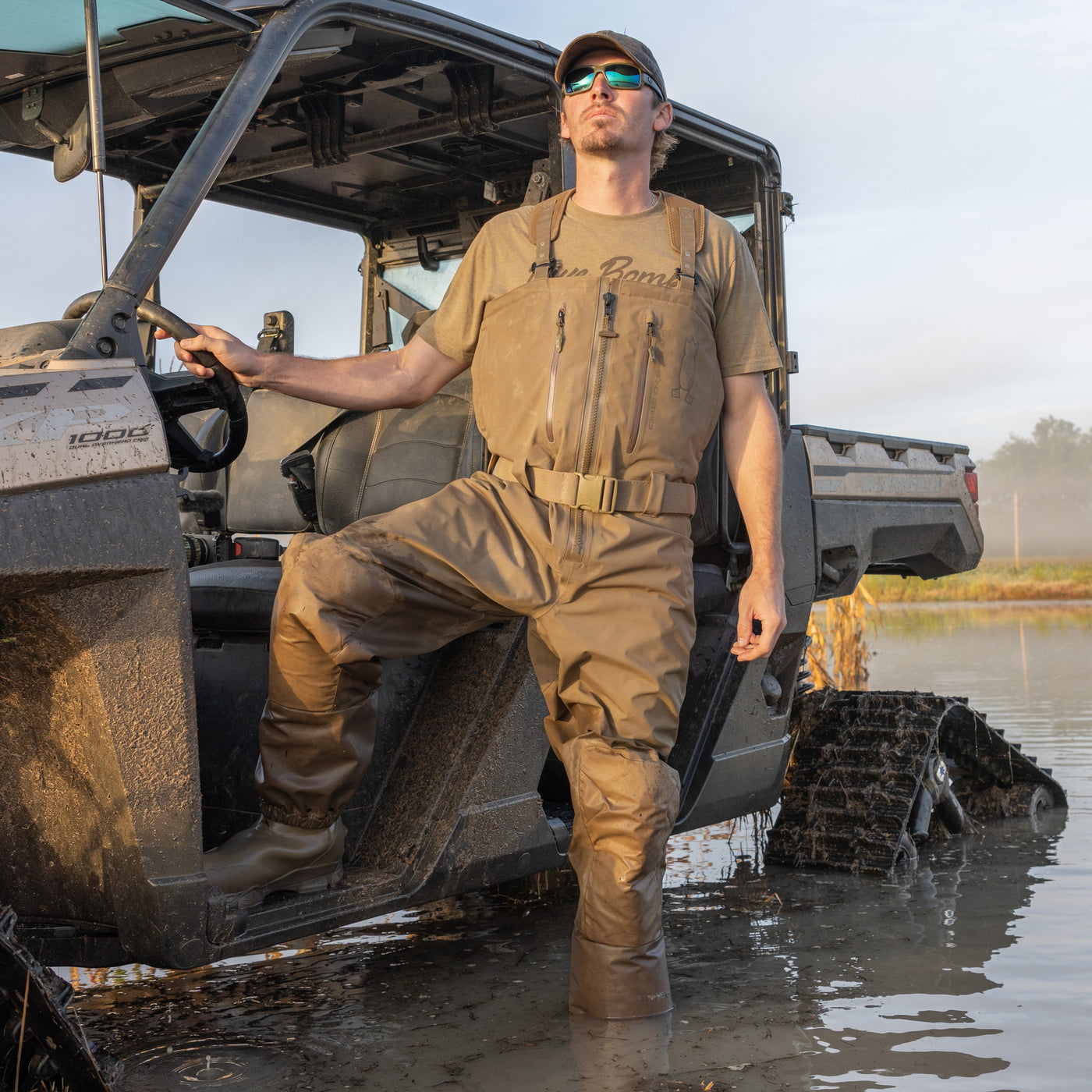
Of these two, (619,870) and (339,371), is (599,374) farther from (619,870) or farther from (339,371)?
(619,870)

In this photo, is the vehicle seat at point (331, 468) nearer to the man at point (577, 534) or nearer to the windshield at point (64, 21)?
the man at point (577, 534)

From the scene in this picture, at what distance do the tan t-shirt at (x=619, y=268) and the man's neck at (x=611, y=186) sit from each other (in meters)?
0.03

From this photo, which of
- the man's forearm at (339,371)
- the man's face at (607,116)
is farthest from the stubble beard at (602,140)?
the man's forearm at (339,371)

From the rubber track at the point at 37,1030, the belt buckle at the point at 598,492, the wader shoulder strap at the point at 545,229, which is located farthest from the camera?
the wader shoulder strap at the point at 545,229

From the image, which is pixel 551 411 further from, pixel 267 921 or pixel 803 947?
pixel 803 947

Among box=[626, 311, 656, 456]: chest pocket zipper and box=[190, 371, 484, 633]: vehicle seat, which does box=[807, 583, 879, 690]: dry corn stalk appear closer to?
box=[190, 371, 484, 633]: vehicle seat

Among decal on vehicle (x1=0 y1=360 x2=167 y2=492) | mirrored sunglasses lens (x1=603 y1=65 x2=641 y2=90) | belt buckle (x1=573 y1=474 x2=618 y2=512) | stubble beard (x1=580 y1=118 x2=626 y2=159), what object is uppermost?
mirrored sunglasses lens (x1=603 y1=65 x2=641 y2=90)

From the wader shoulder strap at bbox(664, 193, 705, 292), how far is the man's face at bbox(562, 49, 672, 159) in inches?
6.7

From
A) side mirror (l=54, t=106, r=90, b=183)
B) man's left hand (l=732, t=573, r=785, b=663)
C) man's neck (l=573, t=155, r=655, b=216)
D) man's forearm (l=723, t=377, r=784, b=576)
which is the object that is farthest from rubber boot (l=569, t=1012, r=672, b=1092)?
side mirror (l=54, t=106, r=90, b=183)

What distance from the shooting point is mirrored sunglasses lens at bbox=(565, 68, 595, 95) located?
3258 mm

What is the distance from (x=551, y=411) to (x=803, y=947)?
1781 mm

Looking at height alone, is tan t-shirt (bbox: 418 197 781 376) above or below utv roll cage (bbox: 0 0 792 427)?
below

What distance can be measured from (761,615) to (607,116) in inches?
48.7

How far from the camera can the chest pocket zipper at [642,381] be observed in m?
3.12
